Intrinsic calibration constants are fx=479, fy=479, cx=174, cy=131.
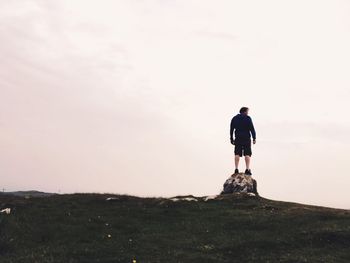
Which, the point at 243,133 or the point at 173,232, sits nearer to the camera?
the point at 173,232

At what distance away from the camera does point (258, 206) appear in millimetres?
34312

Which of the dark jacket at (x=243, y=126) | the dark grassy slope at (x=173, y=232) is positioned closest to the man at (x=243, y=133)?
the dark jacket at (x=243, y=126)

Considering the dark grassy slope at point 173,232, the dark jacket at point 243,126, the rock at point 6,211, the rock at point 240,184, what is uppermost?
the dark jacket at point 243,126

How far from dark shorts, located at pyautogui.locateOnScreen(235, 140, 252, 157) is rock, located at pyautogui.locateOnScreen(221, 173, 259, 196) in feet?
6.13

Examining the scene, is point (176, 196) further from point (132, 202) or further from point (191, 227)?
point (191, 227)

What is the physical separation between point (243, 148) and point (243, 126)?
1.91 m

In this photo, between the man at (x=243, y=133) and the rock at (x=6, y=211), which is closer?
the rock at (x=6, y=211)

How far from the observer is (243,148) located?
41562 mm

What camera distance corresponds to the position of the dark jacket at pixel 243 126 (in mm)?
41406

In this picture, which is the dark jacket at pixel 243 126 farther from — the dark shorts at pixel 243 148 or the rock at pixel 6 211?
the rock at pixel 6 211

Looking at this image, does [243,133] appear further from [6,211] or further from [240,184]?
[6,211]

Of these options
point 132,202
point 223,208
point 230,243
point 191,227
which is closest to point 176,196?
point 132,202

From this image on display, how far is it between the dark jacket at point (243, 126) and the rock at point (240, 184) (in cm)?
330

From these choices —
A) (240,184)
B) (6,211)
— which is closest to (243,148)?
(240,184)
